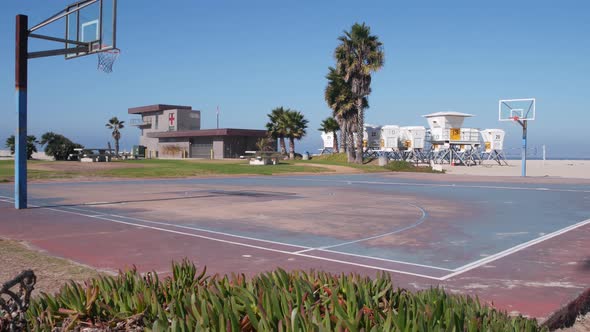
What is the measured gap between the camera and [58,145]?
4834 cm

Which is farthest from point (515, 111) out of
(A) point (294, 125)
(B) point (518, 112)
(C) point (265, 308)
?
(C) point (265, 308)

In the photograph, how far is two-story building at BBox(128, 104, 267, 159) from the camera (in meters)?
62.4

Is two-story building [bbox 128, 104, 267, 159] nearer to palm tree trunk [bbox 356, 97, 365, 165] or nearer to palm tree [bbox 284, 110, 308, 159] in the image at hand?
palm tree [bbox 284, 110, 308, 159]

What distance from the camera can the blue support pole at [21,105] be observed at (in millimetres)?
14992

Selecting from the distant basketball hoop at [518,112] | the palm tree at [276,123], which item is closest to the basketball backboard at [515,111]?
the distant basketball hoop at [518,112]

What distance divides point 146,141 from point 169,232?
210 ft

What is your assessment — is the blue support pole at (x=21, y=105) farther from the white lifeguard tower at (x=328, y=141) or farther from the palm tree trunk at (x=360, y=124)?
the white lifeguard tower at (x=328, y=141)

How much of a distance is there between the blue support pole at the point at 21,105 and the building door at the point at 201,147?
47.9m

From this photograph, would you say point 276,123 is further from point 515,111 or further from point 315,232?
point 315,232

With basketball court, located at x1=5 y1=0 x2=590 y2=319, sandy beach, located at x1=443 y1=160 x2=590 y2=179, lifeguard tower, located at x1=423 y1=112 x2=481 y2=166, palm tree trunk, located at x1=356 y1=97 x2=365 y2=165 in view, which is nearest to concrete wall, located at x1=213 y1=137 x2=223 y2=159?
palm tree trunk, located at x1=356 y1=97 x2=365 y2=165

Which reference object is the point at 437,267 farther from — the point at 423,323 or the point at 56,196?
the point at 56,196

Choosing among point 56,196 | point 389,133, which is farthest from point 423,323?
point 389,133

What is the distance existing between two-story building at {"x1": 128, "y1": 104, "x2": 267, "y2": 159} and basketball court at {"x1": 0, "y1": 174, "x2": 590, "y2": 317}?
141 feet

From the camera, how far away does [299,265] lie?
27.3ft
